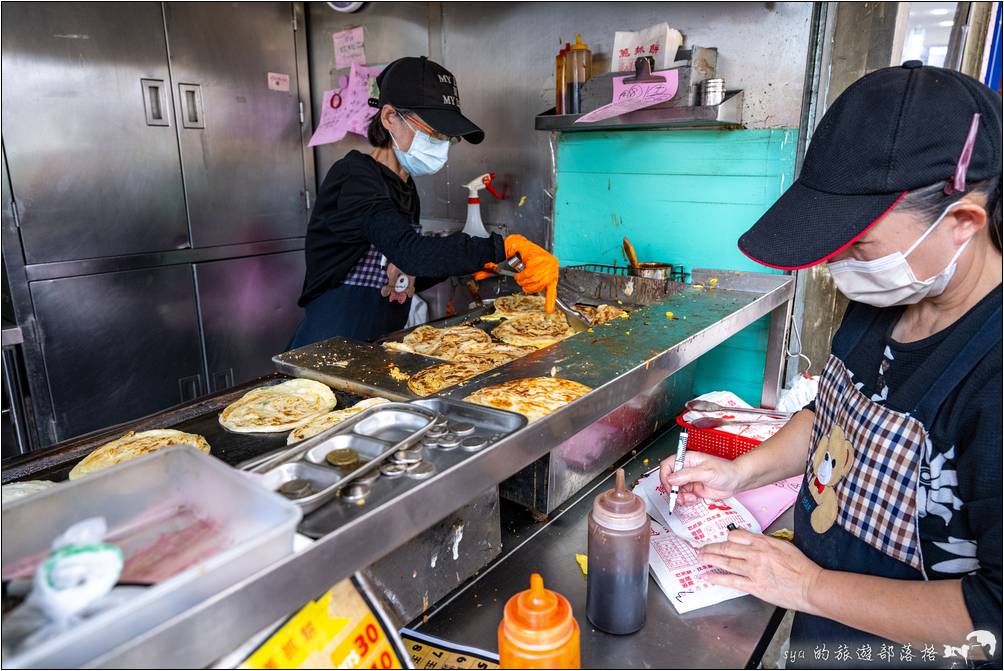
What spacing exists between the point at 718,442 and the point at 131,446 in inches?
64.9

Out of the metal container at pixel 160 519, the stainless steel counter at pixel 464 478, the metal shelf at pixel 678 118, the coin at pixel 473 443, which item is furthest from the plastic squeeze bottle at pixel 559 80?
the metal container at pixel 160 519

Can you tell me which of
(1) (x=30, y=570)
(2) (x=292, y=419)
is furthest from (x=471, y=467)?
(2) (x=292, y=419)

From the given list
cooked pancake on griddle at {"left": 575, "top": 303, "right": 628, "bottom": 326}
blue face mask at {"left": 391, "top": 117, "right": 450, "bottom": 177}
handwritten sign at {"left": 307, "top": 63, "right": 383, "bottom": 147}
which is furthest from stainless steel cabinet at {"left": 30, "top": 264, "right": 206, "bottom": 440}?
cooked pancake on griddle at {"left": 575, "top": 303, "right": 628, "bottom": 326}

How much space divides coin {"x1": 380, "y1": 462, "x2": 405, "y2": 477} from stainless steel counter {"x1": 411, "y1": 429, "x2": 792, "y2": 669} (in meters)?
0.51

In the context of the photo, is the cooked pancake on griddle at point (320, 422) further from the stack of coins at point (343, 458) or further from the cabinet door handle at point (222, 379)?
the cabinet door handle at point (222, 379)

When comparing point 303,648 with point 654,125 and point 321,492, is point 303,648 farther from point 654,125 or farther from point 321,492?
point 654,125

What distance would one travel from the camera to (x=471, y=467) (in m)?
1.03

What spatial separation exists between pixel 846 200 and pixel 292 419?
1.32 m

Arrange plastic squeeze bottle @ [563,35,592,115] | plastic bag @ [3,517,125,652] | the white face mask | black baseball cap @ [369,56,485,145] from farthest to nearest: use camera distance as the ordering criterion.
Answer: plastic squeeze bottle @ [563,35,592,115] → black baseball cap @ [369,56,485,145] → the white face mask → plastic bag @ [3,517,125,652]

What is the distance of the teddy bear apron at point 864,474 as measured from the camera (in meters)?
1.10

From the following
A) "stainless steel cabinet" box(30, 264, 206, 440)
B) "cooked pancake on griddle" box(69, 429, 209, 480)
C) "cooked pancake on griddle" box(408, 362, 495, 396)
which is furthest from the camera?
"stainless steel cabinet" box(30, 264, 206, 440)

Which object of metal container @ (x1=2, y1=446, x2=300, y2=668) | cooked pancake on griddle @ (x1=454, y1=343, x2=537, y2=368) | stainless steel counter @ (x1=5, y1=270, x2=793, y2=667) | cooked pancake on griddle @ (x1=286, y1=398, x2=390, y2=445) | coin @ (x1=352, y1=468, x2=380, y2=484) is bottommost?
cooked pancake on griddle @ (x1=454, y1=343, x2=537, y2=368)

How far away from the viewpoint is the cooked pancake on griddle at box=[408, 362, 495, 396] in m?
1.66

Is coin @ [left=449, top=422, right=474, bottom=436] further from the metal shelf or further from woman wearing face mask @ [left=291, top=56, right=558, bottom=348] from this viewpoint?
the metal shelf
